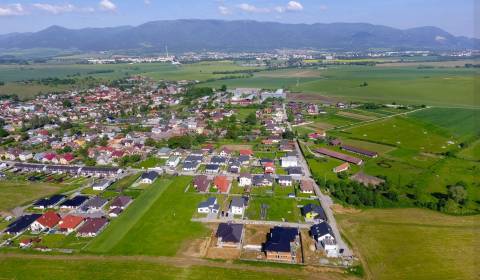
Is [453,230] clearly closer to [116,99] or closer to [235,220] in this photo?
[235,220]

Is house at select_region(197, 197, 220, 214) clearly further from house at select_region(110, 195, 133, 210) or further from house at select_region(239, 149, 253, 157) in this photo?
house at select_region(239, 149, 253, 157)

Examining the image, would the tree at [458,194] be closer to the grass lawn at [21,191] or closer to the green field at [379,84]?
the grass lawn at [21,191]

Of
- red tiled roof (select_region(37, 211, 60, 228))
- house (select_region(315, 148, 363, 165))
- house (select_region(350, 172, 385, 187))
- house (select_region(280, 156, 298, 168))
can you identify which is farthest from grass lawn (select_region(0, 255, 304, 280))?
house (select_region(315, 148, 363, 165))

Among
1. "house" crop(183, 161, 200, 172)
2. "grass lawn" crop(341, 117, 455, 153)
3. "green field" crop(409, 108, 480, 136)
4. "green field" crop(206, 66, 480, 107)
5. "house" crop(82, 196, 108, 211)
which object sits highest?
"green field" crop(206, 66, 480, 107)

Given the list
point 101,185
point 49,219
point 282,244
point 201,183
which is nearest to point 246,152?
point 201,183

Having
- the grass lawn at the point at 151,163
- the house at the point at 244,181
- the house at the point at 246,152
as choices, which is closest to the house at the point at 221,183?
the house at the point at 244,181

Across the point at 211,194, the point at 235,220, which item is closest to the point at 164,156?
the point at 211,194
